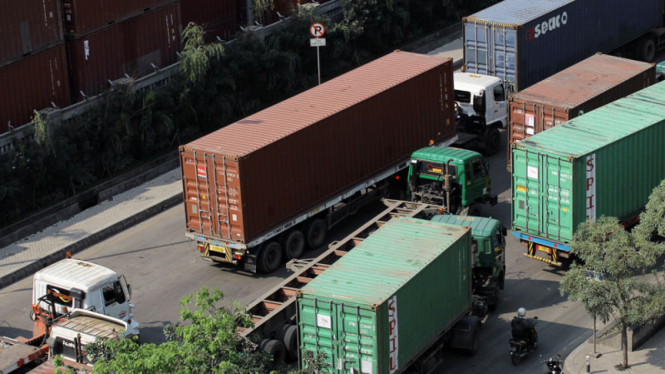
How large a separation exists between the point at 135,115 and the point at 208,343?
783 inches

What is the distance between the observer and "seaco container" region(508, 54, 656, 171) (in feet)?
105

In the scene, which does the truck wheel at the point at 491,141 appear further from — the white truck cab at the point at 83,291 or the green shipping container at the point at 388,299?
the white truck cab at the point at 83,291

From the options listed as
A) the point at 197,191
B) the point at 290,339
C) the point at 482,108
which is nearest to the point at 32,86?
the point at 197,191

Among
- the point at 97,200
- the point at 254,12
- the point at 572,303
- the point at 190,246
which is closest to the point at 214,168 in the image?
the point at 190,246

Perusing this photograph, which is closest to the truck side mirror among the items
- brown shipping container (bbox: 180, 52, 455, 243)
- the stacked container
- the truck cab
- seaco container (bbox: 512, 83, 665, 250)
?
the truck cab

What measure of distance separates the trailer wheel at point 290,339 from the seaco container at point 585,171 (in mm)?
7891

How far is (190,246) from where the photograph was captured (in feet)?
104

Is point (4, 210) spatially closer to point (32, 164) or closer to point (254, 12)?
point (32, 164)

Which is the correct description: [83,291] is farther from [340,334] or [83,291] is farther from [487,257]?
[487,257]

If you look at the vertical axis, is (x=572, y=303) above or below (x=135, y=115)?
below

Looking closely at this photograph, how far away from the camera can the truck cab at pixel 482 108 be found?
36.5m

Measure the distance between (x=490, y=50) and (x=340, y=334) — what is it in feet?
61.1

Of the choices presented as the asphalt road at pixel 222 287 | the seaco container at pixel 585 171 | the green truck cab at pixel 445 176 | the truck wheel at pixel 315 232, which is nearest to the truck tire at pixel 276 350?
the asphalt road at pixel 222 287

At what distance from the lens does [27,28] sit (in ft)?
115
